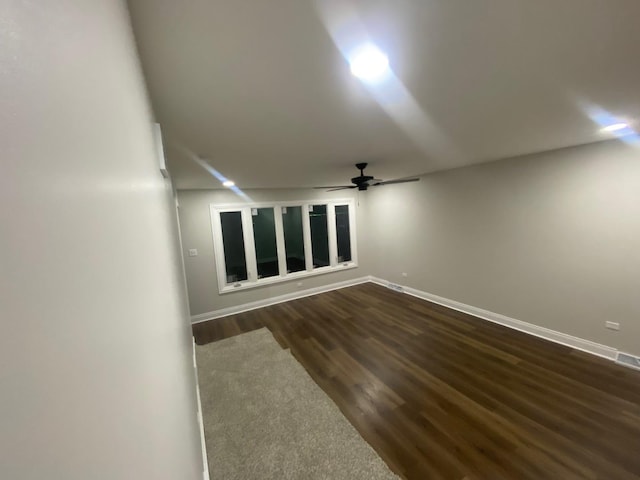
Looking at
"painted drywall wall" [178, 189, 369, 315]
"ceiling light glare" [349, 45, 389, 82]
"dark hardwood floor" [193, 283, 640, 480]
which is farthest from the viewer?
"painted drywall wall" [178, 189, 369, 315]

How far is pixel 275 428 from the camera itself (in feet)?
7.84

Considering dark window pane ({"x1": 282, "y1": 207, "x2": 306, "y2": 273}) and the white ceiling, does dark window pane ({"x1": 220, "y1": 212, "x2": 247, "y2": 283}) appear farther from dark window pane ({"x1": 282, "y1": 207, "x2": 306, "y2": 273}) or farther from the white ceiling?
the white ceiling

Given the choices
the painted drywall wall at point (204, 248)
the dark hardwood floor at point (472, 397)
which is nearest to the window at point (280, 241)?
the painted drywall wall at point (204, 248)

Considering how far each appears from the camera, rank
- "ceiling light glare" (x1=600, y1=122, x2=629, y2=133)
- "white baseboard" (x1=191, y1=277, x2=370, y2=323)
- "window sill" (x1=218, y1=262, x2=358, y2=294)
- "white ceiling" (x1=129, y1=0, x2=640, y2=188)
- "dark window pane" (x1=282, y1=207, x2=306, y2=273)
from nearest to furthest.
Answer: "white ceiling" (x1=129, y1=0, x2=640, y2=188), "ceiling light glare" (x1=600, y1=122, x2=629, y2=133), "white baseboard" (x1=191, y1=277, x2=370, y2=323), "window sill" (x1=218, y1=262, x2=358, y2=294), "dark window pane" (x1=282, y1=207, x2=306, y2=273)

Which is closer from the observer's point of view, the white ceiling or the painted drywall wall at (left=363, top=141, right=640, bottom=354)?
the white ceiling

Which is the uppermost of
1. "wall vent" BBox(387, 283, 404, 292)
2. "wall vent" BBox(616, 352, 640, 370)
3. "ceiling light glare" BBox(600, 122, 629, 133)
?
"ceiling light glare" BBox(600, 122, 629, 133)

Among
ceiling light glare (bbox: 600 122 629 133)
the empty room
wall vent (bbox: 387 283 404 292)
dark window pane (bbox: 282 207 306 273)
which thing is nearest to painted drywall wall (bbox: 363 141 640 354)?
the empty room

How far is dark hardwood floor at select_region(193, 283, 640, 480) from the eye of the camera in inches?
79.0

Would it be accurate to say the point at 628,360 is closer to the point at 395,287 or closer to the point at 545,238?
the point at 545,238

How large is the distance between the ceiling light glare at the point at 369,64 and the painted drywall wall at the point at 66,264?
3.01ft

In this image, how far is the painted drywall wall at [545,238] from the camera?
290 cm

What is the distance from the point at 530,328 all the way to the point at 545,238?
123 centimetres

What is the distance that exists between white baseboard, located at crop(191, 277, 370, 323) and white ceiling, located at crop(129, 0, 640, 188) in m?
3.39

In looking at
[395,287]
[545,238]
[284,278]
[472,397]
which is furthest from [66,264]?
[395,287]
